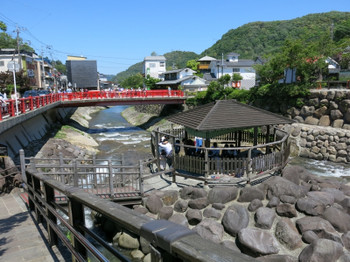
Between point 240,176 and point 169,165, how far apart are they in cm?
380

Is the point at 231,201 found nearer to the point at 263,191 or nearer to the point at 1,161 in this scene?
the point at 263,191

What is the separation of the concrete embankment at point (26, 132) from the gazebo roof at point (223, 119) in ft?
31.0

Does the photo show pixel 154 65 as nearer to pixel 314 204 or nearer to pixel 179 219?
pixel 179 219

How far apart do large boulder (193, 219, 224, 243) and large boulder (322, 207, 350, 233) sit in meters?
3.26

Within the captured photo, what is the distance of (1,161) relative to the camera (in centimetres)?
1166

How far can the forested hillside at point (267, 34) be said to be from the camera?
407ft

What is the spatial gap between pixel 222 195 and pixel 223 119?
357 cm

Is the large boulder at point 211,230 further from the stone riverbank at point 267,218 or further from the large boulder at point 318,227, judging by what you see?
the large boulder at point 318,227

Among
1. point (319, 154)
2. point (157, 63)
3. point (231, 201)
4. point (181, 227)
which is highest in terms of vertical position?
point (157, 63)

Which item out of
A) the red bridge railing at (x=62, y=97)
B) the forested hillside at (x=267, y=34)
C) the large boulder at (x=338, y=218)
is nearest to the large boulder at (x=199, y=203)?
the large boulder at (x=338, y=218)

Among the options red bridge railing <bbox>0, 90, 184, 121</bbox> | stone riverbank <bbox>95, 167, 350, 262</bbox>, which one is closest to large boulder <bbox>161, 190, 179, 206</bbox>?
stone riverbank <bbox>95, 167, 350, 262</bbox>

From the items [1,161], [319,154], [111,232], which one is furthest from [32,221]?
[319,154]

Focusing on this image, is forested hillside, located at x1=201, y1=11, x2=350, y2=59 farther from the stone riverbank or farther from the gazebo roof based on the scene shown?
the stone riverbank

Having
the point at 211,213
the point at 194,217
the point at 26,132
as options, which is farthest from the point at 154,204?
the point at 26,132
